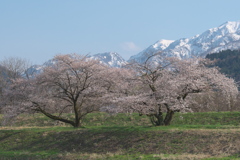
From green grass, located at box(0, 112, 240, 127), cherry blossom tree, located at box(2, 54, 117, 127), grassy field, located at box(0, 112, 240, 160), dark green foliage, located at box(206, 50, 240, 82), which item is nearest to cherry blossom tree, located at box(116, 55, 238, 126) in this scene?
grassy field, located at box(0, 112, 240, 160)

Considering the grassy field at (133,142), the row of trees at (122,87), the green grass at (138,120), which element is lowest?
the grassy field at (133,142)

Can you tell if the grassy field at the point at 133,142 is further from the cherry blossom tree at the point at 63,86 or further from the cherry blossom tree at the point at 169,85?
the cherry blossom tree at the point at 63,86

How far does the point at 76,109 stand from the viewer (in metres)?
31.5

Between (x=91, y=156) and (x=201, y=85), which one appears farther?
(x=201, y=85)

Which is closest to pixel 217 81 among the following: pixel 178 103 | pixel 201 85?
pixel 201 85

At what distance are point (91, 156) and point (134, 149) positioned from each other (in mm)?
3661

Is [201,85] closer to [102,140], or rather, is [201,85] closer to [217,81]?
[217,81]

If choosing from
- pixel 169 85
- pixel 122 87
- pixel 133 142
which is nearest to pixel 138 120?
pixel 122 87

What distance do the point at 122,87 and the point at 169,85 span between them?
16.4 ft

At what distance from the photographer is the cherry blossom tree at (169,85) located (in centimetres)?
2580

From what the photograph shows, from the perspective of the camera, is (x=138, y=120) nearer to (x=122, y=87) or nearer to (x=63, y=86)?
(x=122, y=87)

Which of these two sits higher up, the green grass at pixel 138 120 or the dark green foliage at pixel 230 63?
the dark green foliage at pixel 230 63

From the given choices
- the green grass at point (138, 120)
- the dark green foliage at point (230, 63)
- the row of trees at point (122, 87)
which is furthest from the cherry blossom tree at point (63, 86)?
the dark green foliage at point (230, 63)

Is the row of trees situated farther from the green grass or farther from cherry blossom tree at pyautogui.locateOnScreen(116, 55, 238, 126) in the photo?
the green grass
